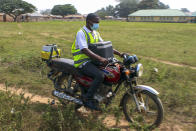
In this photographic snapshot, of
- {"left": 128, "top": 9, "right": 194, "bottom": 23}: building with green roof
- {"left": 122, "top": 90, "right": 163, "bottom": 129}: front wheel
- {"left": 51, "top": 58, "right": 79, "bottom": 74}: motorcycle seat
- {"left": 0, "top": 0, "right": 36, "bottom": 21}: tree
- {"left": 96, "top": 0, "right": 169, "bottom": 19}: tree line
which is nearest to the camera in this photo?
{"left": 122, "top": 90, "right": 163, "bottom": 129}: front wheel

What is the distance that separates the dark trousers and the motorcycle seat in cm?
30

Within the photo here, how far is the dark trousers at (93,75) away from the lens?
4125 millimetres

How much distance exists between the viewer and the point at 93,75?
4.20 m

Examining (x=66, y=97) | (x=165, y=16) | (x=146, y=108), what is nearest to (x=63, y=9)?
(x=165, y=16)

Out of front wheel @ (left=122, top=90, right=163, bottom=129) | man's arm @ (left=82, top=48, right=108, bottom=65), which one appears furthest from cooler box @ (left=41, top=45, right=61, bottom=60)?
front wheel @ (left=122, top=90, right=163, bottom=129)

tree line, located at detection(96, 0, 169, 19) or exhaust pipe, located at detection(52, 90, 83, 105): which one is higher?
tree line, located at detection(96, 0, 169, 19)

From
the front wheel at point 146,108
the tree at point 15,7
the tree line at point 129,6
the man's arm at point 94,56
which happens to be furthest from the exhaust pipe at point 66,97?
the tree line at point 129,6

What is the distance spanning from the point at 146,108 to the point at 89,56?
4.79 feet

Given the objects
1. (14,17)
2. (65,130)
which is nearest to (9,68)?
(65,130)

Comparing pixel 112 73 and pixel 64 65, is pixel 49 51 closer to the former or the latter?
pixel 64 65

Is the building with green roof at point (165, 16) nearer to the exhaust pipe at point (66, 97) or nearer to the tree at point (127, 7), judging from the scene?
the tree at point (127, 7)

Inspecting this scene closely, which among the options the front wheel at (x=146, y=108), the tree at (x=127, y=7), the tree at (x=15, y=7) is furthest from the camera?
the tree at (x=127, y=7)

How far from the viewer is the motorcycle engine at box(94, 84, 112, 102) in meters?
4.36

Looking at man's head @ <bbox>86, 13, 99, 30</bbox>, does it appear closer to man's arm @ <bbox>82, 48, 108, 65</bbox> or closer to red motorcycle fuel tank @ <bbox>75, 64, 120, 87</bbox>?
man's arm @ <bbox>82, 48, 108, 65</bbox>
